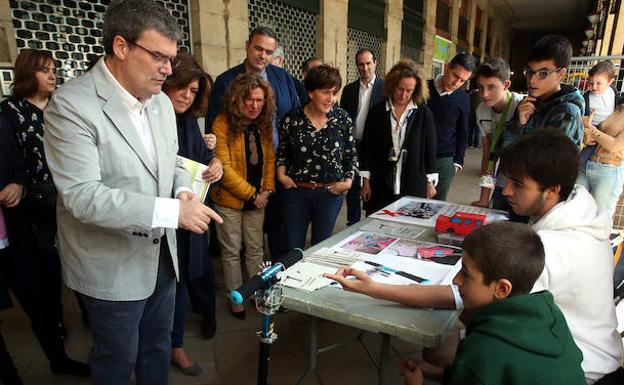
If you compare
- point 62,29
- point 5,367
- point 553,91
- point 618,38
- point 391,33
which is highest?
point 391,33

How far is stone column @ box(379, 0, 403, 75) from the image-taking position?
9242 mm

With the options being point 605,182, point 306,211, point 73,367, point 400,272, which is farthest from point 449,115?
point 73,367

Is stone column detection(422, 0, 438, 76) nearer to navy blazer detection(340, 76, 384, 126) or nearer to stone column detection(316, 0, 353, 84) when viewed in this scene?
stone column detection(316, 0, 353, 84)

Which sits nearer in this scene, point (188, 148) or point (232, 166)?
point (188, 148)

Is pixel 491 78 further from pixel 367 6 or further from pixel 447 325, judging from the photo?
pixel 367 6

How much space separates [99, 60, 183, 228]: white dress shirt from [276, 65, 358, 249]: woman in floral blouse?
1.17m

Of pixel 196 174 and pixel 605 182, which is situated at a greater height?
pixel 196 174

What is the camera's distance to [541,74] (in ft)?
6.77

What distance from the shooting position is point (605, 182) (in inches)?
128

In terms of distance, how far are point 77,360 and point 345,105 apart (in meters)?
3.00

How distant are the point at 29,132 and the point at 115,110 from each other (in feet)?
4.00

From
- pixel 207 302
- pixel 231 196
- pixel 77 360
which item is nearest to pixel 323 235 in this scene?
pixel 231 196

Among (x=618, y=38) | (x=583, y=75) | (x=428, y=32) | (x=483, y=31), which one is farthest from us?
(x=483, y=31)

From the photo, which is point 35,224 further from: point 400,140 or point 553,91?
point 553,91
